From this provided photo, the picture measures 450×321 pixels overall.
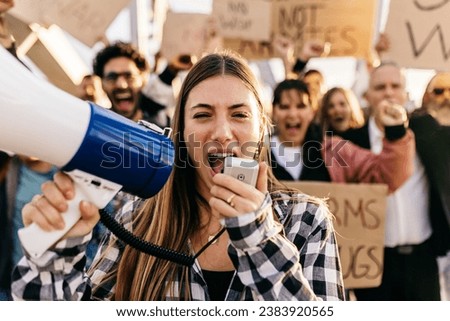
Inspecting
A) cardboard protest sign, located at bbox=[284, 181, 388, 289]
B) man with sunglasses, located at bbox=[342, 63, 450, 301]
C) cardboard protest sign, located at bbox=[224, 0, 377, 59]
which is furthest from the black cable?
cardboard protest sign, located at bbox=[224, 0, 377, 59]

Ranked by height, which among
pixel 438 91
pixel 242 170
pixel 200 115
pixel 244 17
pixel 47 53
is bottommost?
pixel 242 170

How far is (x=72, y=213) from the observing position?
102cm

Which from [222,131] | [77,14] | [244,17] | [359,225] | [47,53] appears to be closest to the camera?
[222,131]

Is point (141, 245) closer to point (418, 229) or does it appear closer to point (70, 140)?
point (70, 140)

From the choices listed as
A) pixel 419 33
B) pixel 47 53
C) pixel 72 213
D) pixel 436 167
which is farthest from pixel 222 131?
pixel 47 53

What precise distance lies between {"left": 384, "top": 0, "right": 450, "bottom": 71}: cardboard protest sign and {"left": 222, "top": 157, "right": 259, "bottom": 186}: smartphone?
2302mm

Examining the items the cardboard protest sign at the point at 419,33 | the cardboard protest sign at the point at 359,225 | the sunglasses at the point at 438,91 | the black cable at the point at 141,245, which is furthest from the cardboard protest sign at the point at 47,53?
the black cable at the point at 141,245

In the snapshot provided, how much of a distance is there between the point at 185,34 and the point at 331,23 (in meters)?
0.79

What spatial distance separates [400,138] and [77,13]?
5.27 feet

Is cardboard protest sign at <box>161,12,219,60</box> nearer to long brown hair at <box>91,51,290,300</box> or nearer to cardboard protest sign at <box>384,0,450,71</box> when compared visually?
cardboard protest sign at <box>384,0,450,71</box>

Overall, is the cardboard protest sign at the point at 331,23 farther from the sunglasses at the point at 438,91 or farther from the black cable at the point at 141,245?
the black cable at the point at 141,245

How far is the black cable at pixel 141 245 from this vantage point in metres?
1.21

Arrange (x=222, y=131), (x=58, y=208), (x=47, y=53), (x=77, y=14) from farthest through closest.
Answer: (x=47, y=53) < (x=77, y=14) < (x=222, y=131) < (x=58, y=208)

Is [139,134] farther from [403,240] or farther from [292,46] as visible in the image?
[292,46]
